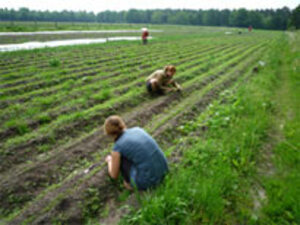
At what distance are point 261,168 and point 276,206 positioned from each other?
1004 mm

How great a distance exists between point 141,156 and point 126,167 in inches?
16.3

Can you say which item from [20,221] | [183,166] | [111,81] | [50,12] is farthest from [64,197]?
[50,12]

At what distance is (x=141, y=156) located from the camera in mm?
2627

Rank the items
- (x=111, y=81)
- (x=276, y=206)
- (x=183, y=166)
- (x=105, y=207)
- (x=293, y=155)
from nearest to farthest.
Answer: (x=276, y=206) < (x=105, y=207) < (x=183, y=166) < (x=293, y=155) < (x=111, y=81)

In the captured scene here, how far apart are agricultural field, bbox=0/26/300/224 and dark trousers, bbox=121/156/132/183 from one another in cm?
23

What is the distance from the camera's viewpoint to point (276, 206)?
8.55ft

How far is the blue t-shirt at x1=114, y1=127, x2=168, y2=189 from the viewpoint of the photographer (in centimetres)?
262

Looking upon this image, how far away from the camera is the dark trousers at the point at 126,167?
2.83 m

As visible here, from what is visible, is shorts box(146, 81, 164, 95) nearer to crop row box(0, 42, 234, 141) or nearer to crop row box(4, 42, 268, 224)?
crop row box(0, 42, 234, 141)

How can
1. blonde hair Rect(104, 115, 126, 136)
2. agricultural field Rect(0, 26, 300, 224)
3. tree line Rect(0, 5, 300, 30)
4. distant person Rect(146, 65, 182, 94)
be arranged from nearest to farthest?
agricultural field Rect(0, 26, 300, 224), blonde hair Rect(104, 115, 126, 136), distant person Rect(146, 65, 182, 94), tree line Rect(0, 5, 300, 30)

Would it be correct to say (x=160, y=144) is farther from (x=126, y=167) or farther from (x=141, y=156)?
(x=141, y=156)

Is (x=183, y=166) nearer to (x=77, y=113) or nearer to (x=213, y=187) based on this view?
(x=213, y=187)

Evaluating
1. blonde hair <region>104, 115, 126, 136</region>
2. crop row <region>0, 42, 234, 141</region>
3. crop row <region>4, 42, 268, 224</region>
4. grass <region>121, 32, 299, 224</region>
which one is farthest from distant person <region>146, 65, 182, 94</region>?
→ blonde hair <region>104, 115, 126, 136</region>

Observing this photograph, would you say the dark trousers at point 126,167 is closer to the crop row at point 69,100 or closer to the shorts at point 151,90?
the crop row at point 69,100
